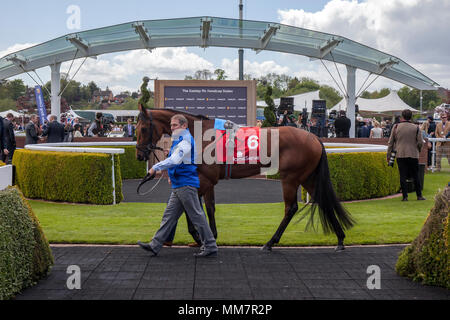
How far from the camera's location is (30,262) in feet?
15.1

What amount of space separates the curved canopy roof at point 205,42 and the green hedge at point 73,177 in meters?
8.62

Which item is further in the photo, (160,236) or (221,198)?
(221,198)

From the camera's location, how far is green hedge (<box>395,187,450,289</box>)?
14.6 feet

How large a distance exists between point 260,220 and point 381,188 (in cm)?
415

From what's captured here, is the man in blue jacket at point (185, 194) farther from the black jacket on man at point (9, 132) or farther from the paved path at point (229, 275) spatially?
the black jacket on man at point (9, 132)

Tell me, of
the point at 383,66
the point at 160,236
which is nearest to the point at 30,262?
the point at 160,236

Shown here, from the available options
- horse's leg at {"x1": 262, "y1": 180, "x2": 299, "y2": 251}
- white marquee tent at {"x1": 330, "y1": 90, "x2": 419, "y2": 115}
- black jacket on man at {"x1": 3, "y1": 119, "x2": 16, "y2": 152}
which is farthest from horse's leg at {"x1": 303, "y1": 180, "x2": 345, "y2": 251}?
white marquee tent at {"x1": 330, "y1": 90, "x2": 419, "y2": 115}

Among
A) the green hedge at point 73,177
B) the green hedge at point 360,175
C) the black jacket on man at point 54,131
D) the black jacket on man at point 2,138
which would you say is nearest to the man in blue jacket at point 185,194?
the green hedge at point 73,177

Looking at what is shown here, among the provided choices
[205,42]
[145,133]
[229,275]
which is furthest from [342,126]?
[229,275]

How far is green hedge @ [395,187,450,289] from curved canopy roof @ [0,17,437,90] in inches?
553

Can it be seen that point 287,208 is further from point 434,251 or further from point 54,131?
point 54,131

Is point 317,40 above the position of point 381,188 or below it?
above

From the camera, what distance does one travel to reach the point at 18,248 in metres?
4.43

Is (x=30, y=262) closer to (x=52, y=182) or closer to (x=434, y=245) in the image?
(x=434, y=245)
